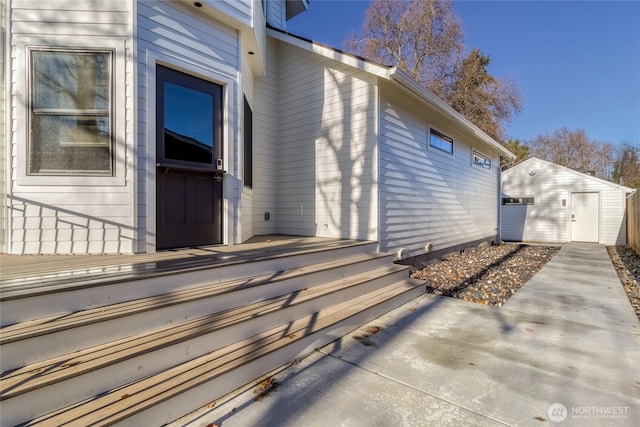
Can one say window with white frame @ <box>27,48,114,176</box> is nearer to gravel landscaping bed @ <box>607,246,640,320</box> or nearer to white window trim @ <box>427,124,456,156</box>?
white window trim @ <box>427,124,456,156</box>

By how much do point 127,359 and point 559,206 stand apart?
16.7 meters

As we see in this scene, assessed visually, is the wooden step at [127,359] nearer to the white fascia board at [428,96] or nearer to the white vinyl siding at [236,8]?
the white fascia board at [428,96]

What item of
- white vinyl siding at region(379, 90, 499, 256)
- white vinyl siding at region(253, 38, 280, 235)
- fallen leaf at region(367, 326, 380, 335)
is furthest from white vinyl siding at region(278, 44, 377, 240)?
fallen leaf at region(367, 326, 380, 335)

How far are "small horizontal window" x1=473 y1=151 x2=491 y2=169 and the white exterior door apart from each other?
6066 mm

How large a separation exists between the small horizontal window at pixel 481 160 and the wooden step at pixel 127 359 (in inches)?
331

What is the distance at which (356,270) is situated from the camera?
4000mm

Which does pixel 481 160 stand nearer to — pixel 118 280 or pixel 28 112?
pixel 118 280

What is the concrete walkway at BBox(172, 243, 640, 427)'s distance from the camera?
1.80 metres

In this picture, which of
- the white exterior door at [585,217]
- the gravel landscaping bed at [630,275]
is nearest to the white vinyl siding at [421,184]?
the gravel landscaping bed at [630,275]

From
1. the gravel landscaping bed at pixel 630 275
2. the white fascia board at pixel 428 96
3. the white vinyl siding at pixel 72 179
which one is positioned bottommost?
the gravel landscaping bed at pixel 630 275

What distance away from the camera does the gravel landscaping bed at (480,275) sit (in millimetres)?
4458

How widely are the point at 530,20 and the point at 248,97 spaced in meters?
10.7

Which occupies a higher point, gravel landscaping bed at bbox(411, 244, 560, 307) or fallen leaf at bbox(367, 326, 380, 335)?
gravel landscaping bed at bbox(411, 244, 560, 307)

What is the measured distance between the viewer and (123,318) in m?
1.95
